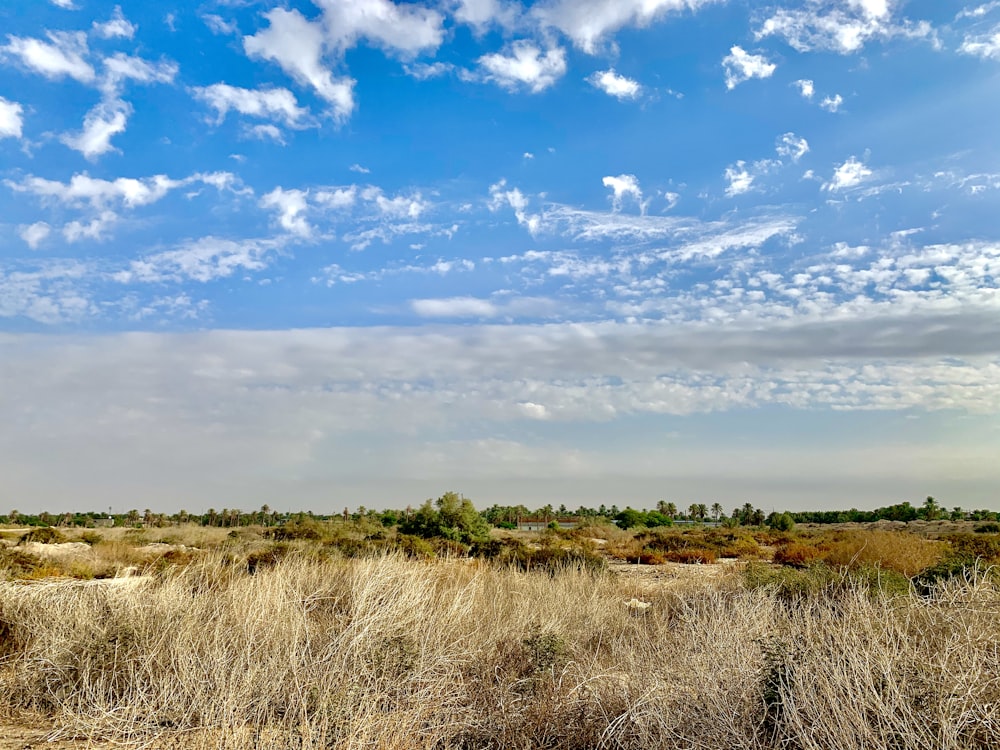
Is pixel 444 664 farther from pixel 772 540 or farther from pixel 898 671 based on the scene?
pixel 772 540

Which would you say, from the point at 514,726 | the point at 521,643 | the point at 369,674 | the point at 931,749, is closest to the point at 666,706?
the point at 514,726

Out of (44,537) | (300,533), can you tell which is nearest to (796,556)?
(300,533)

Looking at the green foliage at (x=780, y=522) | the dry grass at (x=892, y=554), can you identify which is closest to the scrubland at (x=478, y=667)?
the dry grass at (x=892, y=554)

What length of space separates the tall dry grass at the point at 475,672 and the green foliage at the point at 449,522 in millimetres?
18364

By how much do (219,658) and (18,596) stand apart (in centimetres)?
543

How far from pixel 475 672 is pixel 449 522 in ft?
73.6

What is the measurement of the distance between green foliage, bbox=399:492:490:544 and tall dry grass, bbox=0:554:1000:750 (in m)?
18.4

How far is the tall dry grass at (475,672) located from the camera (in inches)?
204

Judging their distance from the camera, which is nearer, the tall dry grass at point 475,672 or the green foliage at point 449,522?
the tall dry grass at point 475,672

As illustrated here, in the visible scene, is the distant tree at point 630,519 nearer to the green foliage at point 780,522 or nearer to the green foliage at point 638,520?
the green foliage at point 638,520

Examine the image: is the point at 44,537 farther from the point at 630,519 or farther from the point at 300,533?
the point at 630,519

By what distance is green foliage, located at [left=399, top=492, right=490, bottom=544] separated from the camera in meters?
29.5

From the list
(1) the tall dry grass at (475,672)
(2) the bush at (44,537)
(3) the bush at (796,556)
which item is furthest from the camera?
(2) the bush at (44,537)

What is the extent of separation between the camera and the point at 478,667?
8.34m
